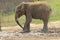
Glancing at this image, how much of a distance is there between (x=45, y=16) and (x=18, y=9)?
143cm

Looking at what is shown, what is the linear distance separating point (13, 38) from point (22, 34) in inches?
47.6

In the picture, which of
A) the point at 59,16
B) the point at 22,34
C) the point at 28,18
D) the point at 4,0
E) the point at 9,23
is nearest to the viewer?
the point at 22,34

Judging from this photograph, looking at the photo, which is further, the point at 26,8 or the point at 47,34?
the point at 26,8

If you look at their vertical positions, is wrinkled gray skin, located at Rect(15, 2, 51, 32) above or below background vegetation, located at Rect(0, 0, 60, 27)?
above

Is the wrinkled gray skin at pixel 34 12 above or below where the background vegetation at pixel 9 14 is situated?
above

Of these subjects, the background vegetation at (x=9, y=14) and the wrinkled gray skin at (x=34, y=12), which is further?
the background vegetation at (x=9, y=14)

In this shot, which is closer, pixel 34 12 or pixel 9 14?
pixel 34 12

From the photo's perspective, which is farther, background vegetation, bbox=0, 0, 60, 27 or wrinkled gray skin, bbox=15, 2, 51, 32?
background vegetation, bbox=0, 0, 60, 27

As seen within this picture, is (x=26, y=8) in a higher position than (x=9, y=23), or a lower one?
higher

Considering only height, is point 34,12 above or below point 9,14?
above

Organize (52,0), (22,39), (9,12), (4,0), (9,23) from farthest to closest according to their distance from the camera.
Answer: (52,0), (4,0), (9,12), (9,23), (22,39)

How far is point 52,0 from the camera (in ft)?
139

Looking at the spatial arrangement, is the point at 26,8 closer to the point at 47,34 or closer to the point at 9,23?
the point at 47,34

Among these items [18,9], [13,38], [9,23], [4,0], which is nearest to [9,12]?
[4,0]
